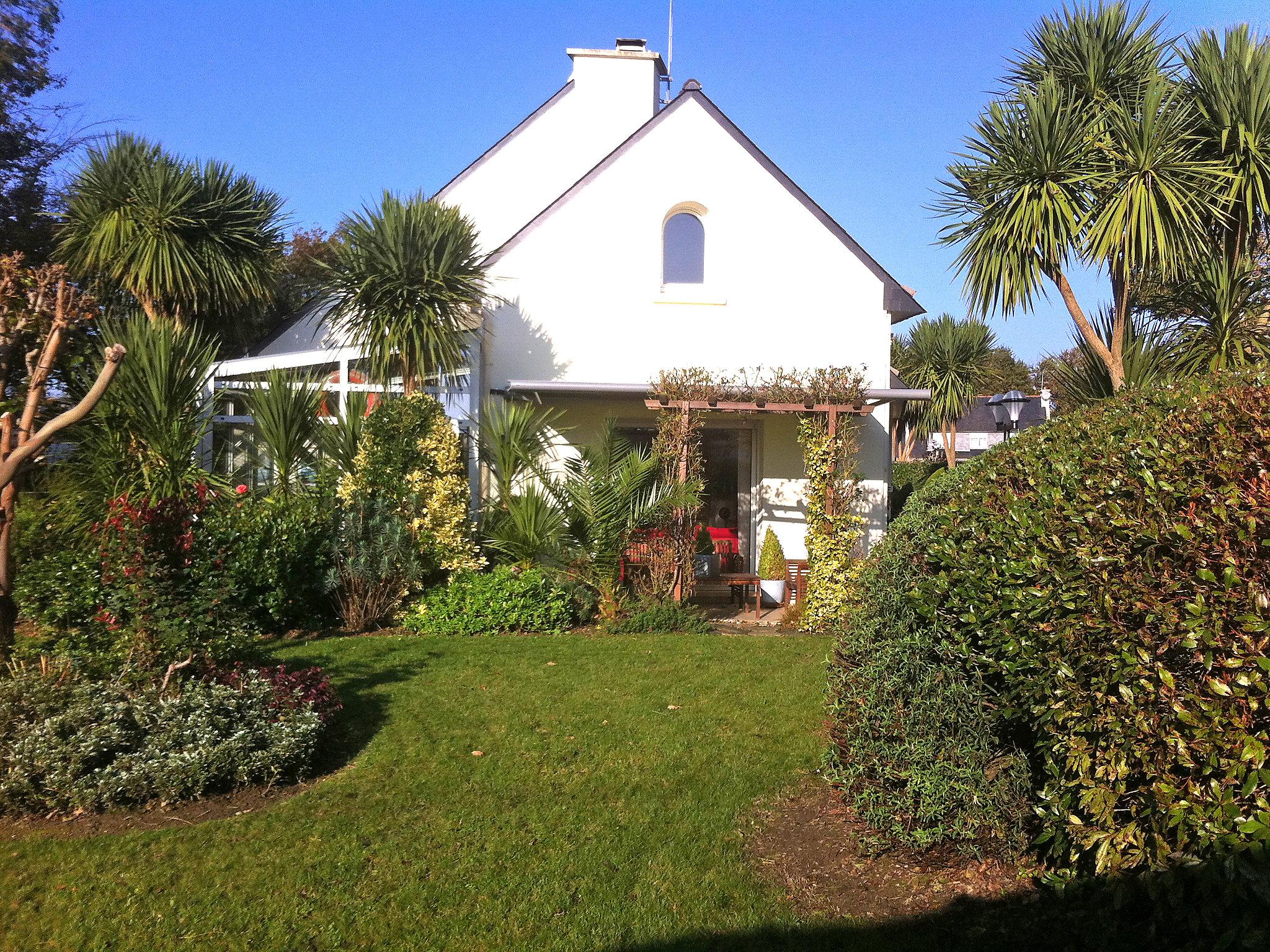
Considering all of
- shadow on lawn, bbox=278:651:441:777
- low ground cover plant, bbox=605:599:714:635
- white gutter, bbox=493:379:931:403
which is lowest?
shadow on lawn, bbox=278:651:441:777

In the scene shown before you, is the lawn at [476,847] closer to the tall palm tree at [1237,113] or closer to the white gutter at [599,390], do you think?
the white gutter at [599,390]

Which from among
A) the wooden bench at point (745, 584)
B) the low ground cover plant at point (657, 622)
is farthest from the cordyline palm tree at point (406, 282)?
the wooden bench at point (745, 584)

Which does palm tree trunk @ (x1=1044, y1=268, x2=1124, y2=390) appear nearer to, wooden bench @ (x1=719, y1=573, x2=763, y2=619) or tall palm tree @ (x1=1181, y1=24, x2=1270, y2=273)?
tall palm tree @ (x1=1181, y1=24, x2=1270, y2=273)

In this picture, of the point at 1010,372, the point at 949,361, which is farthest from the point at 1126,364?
the point at 1010,372

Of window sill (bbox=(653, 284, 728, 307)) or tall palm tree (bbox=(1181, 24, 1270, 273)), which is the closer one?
tall palm tree (bbox=(1181, 24, 1270, 273))

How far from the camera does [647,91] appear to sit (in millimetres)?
16391

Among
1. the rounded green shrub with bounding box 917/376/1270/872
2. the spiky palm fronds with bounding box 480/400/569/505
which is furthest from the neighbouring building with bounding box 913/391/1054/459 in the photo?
the rounded green shrub with bounding box 917/376/1270/872

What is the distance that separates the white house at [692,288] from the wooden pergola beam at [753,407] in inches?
54.2

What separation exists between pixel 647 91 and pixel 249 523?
35.5 feet

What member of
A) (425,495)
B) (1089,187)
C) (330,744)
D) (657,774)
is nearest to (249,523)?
Answer: (425,495)

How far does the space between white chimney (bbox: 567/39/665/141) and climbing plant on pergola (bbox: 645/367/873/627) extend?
7486 millimetres

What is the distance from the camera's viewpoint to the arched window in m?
12.3

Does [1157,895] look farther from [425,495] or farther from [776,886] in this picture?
[425,495]

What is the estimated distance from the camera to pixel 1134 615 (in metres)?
2.86
